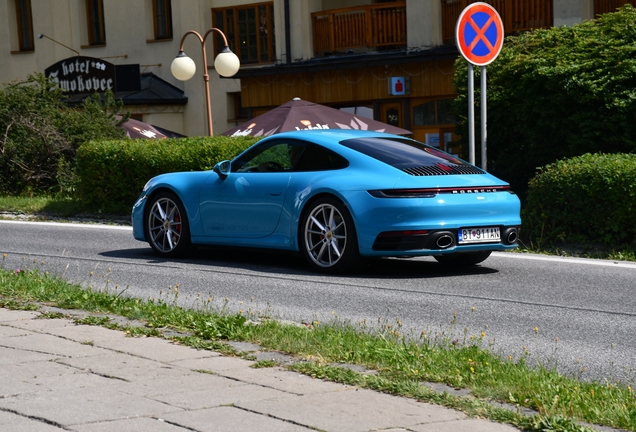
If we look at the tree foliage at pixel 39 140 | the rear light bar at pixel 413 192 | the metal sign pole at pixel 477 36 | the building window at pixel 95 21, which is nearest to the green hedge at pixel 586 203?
the metal sign pole at pixel 477 36

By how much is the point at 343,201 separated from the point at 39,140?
12953mm

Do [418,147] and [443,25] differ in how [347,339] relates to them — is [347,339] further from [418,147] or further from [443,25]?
[443,25]

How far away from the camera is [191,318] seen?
22.9 ft

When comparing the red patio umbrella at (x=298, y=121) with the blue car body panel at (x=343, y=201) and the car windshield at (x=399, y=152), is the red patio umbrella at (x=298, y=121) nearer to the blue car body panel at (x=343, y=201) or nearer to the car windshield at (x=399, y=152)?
the blue car body panel at (x=343, y=201)

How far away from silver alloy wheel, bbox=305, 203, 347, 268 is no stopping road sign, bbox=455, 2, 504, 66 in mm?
3386

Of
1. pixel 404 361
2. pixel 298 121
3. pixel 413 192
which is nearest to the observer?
pixel 404 361

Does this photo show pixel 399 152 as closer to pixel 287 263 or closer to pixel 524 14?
pixel 287 263

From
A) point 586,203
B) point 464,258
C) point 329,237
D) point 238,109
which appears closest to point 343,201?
point 329,237

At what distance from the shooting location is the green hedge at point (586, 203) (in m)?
11.6

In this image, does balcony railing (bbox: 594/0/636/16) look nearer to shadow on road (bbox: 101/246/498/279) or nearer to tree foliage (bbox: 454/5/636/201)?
tree foliage (bbox: 454/5/636/201)

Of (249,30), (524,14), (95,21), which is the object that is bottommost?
(524,14)

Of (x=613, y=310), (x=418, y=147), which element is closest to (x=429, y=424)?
(x=613, y=310)

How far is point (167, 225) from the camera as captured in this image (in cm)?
1172

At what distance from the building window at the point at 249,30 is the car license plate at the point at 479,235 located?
24.2 m
